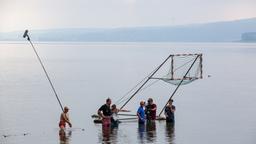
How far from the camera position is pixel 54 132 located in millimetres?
38750

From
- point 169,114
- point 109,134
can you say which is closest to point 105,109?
point 109,134

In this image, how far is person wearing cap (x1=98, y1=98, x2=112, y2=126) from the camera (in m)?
36.5

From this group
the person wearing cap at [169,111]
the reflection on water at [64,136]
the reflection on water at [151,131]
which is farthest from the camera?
the person wearing cap at [169,111]

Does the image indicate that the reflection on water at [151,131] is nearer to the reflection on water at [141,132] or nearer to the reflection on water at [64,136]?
the reflection on water at [141,132]

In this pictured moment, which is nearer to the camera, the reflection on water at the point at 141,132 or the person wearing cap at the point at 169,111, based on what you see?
the reflection on water at the point at 141,132

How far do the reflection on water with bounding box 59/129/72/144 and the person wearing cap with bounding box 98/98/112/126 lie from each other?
2030 mm

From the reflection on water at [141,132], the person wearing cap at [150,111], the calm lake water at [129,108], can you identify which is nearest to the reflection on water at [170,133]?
the calm lake water at [129,108]

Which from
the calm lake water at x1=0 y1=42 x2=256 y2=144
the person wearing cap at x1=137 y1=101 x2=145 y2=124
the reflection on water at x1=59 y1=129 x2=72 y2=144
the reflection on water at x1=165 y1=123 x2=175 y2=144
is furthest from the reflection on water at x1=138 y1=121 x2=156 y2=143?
the reflection on water at x1=59 y1=129 x2=72 y2=144

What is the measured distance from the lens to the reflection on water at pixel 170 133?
3567cm

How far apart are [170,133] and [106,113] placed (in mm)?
3915

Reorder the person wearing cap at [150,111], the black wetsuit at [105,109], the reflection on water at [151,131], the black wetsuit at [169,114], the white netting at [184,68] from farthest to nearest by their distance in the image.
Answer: the white netting at [184,68] → the person wearing cap at [150,111] → the black wetsuit at [169,114] → the black wetsuit at [105,109] → the reflection on water at [151,131]

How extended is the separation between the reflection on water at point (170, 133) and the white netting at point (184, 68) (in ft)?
10.3

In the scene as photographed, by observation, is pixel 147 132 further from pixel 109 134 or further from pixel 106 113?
pixel 106 113

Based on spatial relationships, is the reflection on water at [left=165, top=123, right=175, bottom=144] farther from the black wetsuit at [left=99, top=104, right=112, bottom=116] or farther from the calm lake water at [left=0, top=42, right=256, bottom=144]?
the black wetsuit at [left=99, top=104, right=112, bottom=116]
